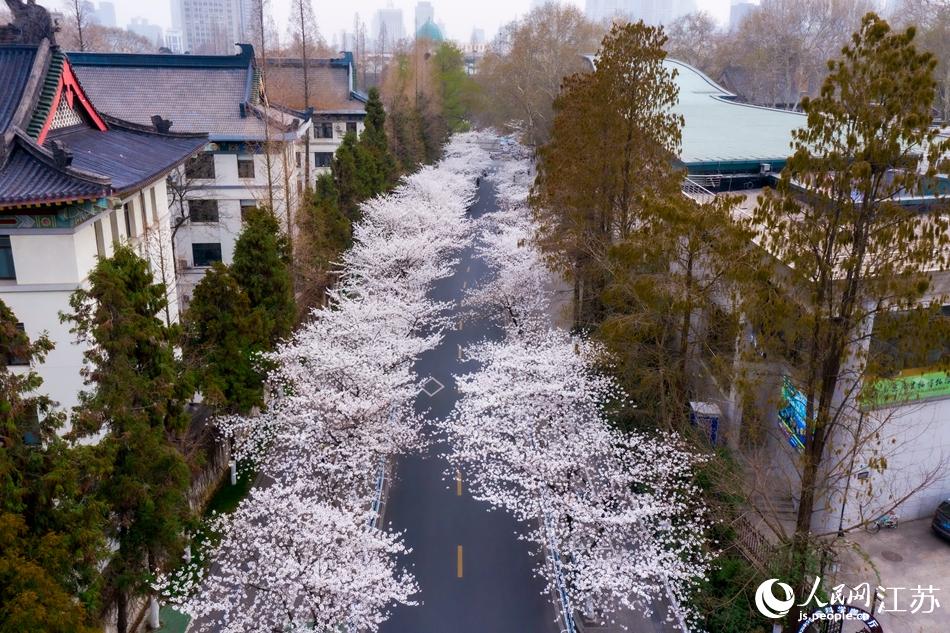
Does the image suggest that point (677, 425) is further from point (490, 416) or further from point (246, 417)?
point (246, 417)

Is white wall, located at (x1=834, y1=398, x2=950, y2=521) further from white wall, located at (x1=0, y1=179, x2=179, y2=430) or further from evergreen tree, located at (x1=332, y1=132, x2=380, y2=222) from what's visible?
evergreen tree, located at (x1=332, y1=132, x2=380, y2=222)

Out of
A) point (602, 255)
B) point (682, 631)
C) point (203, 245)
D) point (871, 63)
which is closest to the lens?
point (871, 63)

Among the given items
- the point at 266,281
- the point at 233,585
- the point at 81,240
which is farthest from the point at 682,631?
the point at 81,240

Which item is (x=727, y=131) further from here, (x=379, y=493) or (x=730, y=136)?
(x=379, y=493)

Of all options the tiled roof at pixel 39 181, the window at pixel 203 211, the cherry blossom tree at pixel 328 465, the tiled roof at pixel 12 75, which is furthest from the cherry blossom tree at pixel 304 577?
the window at pixel 203 211

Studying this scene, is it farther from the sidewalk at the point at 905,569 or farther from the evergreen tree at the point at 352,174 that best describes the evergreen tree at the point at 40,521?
the evergreen tree at the point at 352,174

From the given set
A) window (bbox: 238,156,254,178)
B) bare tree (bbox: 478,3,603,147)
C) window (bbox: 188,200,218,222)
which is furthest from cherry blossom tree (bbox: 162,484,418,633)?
bare tree (bbox: 478,3,603,147)
